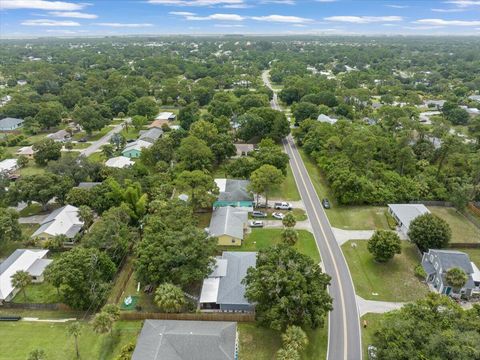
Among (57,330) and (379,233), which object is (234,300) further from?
(379,233)

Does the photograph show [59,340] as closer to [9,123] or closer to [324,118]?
[324,118]

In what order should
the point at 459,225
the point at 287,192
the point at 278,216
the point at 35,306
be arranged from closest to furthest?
the point at 35,306
the point at 459,225
the point at 278,216
the point at 287,192

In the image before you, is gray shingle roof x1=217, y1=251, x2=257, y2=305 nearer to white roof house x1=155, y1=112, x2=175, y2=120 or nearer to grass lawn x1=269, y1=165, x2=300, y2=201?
grass lawn x1=269, y1=165, x2=300, y2=201

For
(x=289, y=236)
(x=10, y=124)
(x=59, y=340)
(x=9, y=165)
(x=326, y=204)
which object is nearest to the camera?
(x=59, y=340)

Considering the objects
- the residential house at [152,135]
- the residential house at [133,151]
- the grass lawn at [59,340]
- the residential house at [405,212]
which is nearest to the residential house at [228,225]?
the grass lawn at [59,340]

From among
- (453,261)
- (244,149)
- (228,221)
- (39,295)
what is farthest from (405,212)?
(39,295)

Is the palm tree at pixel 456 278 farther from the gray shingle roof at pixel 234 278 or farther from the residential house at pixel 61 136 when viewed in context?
→ the residential house at pixel 61 136

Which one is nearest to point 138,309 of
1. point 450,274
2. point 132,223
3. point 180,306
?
point 180,306
